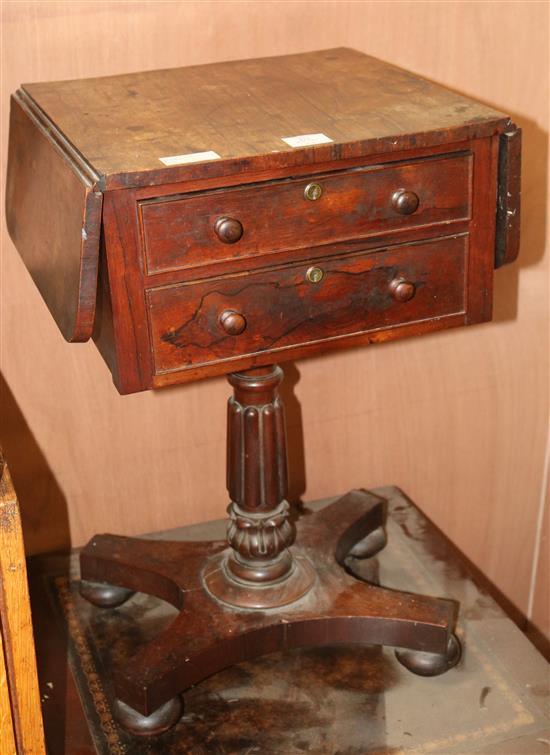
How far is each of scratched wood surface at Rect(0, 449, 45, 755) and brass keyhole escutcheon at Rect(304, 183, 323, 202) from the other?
1.41 feet

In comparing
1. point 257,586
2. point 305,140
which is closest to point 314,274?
point 305,140

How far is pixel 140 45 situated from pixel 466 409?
0.85 meters

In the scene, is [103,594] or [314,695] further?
[103,594]

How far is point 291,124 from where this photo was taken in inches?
49.3

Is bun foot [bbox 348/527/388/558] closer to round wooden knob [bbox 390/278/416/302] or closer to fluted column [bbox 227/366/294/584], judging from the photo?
fluted column [bbox 227/366/294/584]

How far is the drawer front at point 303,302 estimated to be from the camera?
1.22m

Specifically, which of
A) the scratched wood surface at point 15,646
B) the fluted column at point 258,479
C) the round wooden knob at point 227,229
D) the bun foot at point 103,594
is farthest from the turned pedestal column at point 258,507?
the scratched wood surface at point 15,646

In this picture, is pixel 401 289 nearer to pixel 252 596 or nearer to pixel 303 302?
pixel 303 302

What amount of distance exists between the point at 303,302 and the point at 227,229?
0.45 feet

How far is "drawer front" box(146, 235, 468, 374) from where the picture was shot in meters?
1.22

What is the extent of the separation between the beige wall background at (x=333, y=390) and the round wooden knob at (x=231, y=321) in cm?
48

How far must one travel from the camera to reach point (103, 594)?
161cm

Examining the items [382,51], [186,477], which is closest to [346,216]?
[382,51]

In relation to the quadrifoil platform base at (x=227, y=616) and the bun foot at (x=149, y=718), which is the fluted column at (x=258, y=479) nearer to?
the quadrifoil platform base at (x=227, y=616)
